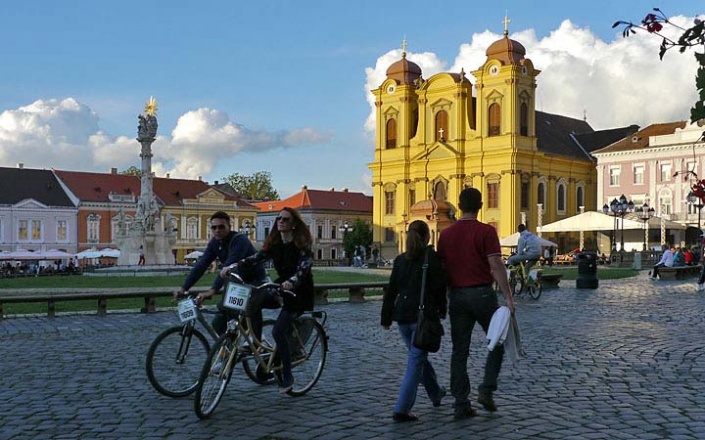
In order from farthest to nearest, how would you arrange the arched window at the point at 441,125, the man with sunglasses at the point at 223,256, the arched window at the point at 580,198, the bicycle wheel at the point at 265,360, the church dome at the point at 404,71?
the church dome at the point at 404,71 < the arched window at the point at 580,198 < the arched window at the point at 441,125 < the man with sunglasses at the point at 223,256 < the bicycle wheel at the point at 265,360

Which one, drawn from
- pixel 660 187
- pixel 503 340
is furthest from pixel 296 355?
pixel 660 187

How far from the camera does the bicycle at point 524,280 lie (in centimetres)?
2075

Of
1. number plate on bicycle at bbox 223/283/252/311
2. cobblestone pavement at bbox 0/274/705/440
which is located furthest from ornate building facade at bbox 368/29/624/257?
number plate on bicycle at bbox 223/283/252/311

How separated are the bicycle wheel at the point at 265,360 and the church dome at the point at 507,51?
2538 inches

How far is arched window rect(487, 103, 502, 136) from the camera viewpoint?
70.4m

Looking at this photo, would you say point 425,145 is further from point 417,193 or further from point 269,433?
point 269,433

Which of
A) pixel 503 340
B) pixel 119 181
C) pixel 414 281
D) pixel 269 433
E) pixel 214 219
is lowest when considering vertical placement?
pixel 269 433

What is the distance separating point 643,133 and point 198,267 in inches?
2629

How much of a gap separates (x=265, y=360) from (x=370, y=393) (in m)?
1.09

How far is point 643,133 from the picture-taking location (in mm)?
69250

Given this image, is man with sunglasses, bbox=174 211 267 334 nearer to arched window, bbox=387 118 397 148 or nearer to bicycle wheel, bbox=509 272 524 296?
bicycle wheel, bbox=509 272 524 296

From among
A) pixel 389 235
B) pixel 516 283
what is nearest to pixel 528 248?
pixel 516 283

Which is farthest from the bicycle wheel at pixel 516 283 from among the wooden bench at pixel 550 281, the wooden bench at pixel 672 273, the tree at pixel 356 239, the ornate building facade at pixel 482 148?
the tree at pixel 356 239

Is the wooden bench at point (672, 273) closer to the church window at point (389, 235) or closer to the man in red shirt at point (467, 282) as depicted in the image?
the man in red shirt at point (467, 282)
